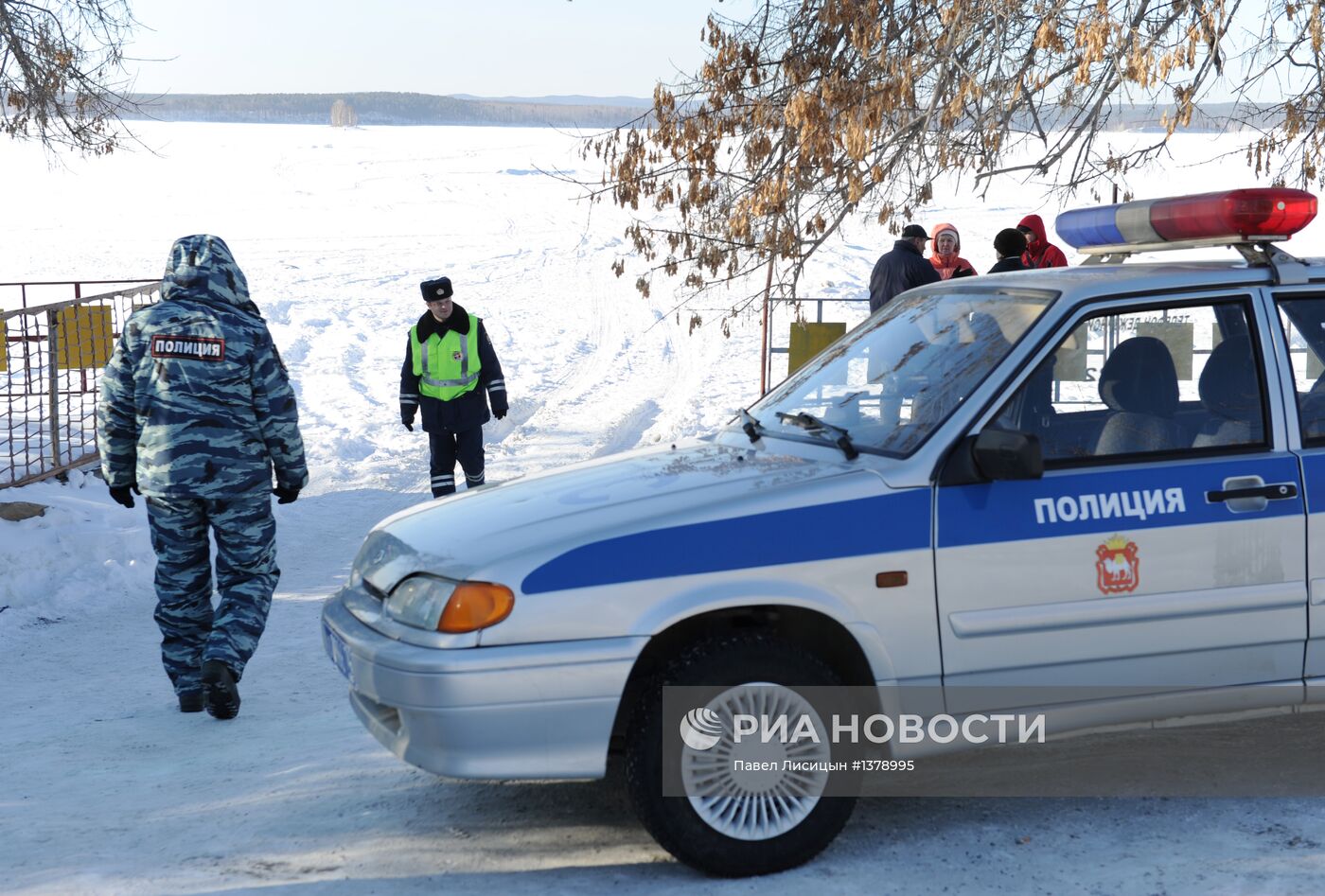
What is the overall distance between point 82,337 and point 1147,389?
32.8 ft

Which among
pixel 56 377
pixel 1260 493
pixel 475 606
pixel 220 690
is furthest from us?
pixel 56 377

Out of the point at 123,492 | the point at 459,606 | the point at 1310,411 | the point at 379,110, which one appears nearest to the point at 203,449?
the point at 123,492

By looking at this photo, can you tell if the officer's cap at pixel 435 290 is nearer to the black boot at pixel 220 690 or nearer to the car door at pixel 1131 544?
the black boot at pixel 220 690

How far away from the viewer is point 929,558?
4.05 m

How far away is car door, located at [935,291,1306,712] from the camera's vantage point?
13.5 ft

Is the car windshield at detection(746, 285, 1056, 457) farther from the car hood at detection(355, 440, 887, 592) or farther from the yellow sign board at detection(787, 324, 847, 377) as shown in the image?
the yellow sign board at detection(787, 324, 847, 377)

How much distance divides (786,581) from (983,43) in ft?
22.0

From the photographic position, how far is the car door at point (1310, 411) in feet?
14.2

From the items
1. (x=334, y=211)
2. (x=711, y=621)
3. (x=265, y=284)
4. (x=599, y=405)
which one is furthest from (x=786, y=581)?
(x=334, y=211)

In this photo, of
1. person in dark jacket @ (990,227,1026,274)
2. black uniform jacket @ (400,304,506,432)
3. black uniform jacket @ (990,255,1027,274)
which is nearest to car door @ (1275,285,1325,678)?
black uniform jacket @ (990,255,1027,274)

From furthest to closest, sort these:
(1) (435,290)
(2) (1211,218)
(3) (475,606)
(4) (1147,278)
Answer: (1) (435,290) → (2) (1211,218) → (4) (1147,278) → (3) (475,606)

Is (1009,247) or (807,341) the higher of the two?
(1009,247)

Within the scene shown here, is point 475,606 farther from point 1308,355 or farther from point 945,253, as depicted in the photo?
point 945,253

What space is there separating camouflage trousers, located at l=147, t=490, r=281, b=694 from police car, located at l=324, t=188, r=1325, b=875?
1428 millimetres
